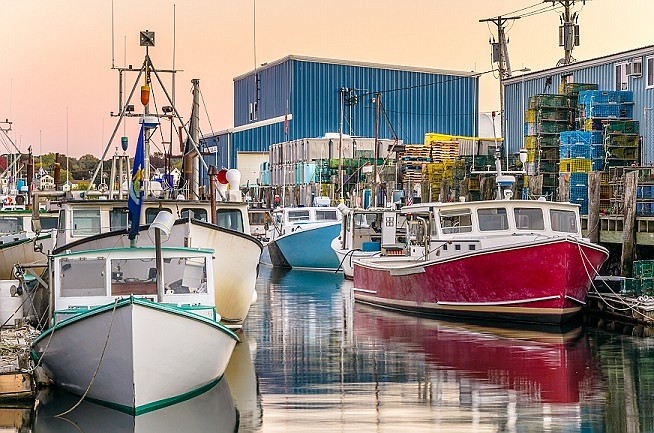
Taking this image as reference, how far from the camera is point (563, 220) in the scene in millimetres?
23734

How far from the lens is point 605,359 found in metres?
18.0

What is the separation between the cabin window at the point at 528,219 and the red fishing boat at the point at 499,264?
0.8 inches

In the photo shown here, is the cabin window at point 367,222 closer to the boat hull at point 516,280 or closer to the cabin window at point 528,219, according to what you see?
the boat hull at point 516,280

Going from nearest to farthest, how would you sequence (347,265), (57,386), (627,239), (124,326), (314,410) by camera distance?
(124,326), (314,410), (57,386), (627,239), (347,265)

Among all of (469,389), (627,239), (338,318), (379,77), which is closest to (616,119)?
(627,239)

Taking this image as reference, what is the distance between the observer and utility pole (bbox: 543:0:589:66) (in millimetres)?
44969

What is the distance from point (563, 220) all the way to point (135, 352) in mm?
13168

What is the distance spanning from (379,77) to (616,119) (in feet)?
105

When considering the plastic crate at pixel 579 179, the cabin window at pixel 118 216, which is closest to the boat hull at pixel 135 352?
the cabin window at pixel 118 216

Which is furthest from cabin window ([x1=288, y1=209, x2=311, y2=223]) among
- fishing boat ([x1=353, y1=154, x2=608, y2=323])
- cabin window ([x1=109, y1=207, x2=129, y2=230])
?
cabin window ([x1=109, y1=207, x2=129, y2=230])

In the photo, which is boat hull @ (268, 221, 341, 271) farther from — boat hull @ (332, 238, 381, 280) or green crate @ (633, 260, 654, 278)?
green crate @ (633, 260, 654, 278)

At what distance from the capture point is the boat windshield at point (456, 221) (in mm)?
23797

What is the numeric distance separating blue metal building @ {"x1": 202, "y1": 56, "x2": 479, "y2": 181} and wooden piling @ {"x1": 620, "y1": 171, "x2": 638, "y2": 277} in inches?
1335

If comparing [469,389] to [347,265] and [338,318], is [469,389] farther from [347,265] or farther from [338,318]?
[347,265]
